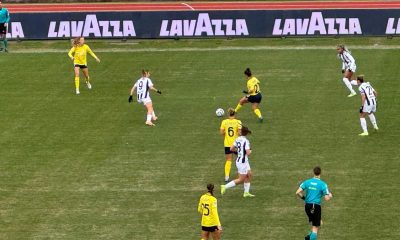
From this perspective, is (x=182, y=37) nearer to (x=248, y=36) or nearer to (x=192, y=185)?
(x=248, y=36)

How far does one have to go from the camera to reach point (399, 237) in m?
23.5

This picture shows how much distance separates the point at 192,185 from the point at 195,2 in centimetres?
3615

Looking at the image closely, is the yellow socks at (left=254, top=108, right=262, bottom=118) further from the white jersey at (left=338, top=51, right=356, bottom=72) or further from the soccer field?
the white jersey at (left=338, top=51, right=356, bottom=72)

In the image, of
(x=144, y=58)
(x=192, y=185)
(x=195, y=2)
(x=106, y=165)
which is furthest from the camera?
(x=195, y=2)

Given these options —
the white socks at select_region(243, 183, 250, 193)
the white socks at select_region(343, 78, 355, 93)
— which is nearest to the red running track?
the white socks at select_region(343, 78, 355, 93)

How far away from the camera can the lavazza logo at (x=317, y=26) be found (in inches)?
1961

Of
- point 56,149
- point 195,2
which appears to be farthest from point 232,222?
point 195,2

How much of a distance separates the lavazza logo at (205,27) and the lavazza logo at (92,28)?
2.10m

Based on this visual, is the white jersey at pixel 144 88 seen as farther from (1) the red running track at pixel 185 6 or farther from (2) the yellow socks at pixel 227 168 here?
(1) the red running track at pixel 185 6

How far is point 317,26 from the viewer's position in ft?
164

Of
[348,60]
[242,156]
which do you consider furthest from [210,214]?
[348,60]

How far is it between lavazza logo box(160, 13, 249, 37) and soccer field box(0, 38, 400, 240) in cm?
225

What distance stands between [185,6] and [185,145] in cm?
2999

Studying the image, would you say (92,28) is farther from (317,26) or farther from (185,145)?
(185,145)
